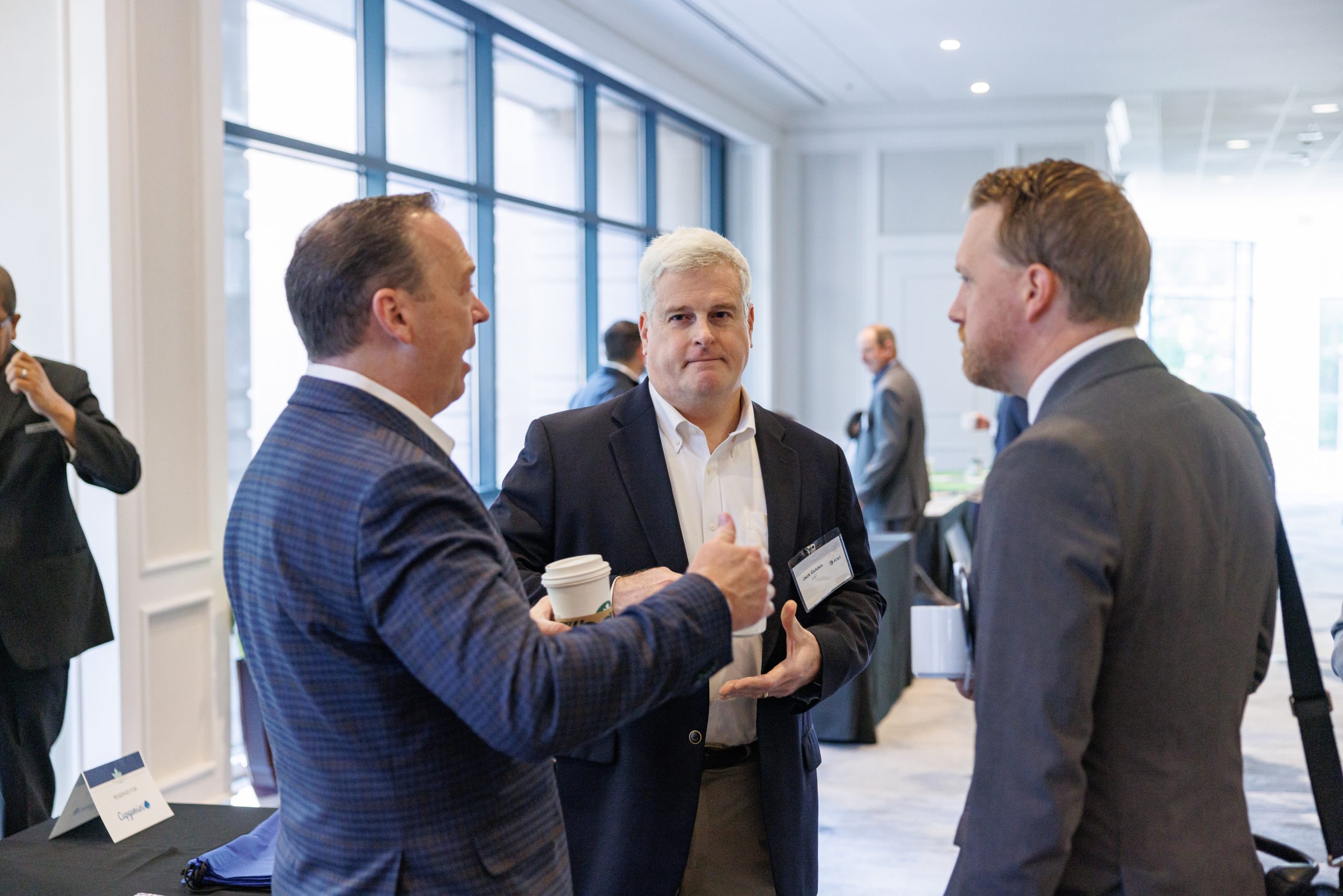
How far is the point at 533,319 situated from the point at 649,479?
4901 mm

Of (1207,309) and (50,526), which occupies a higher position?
(1207,309)

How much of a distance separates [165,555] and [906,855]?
2568 millimetres

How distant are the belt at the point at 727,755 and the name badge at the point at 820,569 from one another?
235 mm

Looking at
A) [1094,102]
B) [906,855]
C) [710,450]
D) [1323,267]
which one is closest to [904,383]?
[906,855]

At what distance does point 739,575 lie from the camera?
1.20m

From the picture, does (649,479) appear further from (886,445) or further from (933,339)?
(933,339)

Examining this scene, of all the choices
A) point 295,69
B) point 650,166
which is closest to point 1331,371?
point 650,166

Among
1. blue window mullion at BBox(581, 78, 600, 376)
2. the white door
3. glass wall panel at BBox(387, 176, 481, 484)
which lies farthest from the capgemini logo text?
the white door

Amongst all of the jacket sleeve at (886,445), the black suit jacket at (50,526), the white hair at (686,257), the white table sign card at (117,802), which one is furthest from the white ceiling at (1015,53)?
the white table sign card at (117,802)

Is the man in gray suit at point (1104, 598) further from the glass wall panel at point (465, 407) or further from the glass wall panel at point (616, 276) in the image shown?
the glass wall panel at point (616, 276)

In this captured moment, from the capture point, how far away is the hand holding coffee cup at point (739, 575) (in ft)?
3.90

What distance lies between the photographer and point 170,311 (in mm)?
3508

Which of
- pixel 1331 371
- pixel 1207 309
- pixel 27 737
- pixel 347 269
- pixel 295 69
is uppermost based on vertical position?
pixel 1207 309

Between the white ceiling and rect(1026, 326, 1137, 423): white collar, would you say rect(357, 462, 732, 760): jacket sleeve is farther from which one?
the white ceiling
